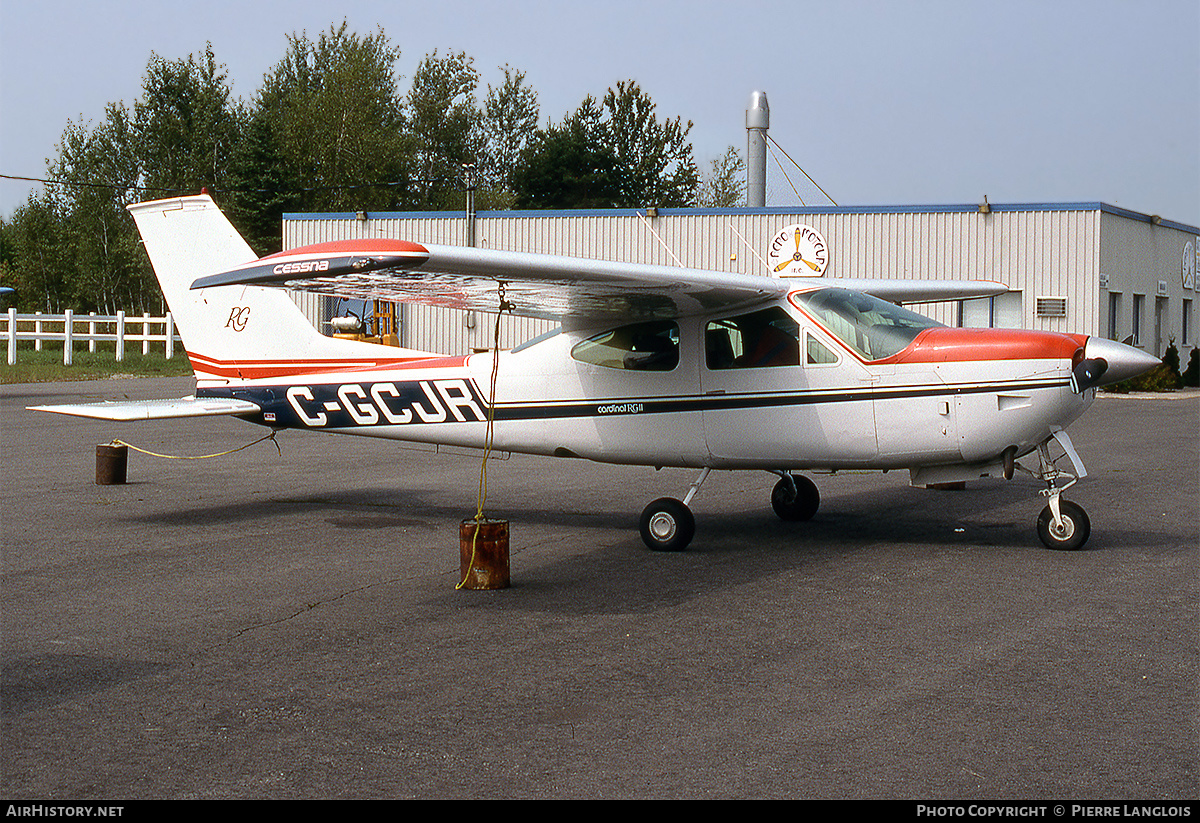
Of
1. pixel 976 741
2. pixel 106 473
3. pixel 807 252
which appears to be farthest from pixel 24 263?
pixel 976 741

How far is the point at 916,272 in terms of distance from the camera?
1112 inches

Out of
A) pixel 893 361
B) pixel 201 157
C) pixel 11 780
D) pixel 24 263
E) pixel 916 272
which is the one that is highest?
pixel 201 157

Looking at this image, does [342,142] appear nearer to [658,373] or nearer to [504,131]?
[504,131]

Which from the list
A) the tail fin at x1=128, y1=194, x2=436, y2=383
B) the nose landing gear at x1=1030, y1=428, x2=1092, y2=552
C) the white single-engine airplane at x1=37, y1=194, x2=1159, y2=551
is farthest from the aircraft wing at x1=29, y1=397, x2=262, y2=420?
the nose landing gear at x1=1030, y1=428, x2=1092, y2=552

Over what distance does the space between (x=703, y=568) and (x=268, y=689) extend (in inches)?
145

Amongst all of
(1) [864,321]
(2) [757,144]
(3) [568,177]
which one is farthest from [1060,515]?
(3) [568,177]

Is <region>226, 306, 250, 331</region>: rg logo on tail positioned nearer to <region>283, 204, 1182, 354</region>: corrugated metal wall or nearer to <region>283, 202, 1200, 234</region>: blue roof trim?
<region>283, 204, 1182, 354</region>: corrugated metal wall

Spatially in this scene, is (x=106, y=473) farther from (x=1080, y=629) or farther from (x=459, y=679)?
(x=1080, y=629)

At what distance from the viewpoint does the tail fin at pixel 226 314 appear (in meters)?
10.4

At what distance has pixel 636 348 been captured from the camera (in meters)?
9.23

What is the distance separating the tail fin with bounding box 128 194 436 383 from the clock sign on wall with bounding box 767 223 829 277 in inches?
794

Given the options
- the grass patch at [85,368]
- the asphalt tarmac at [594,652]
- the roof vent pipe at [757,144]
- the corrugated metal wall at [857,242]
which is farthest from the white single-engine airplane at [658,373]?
the roof vent pipe at [757,144]

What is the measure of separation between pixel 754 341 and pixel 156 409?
5.12 metres

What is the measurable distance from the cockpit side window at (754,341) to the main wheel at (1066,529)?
7.26ft
